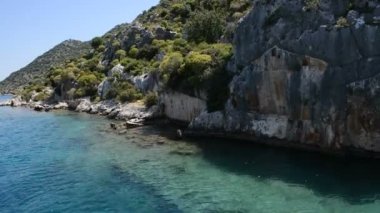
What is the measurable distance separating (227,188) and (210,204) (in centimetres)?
344

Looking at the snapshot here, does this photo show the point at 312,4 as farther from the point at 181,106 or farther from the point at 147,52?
the point at 147,52

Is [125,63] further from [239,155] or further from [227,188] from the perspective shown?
[227,188]

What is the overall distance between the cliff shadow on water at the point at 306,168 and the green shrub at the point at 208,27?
1468 inches

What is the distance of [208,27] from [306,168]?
4816 cm

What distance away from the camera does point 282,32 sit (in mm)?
42969

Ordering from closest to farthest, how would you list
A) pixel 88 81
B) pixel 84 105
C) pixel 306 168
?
pixel 306 168, pixel 84 105, pixel 88 81

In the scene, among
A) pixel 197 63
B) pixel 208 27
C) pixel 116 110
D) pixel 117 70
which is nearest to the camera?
pixel 197 63

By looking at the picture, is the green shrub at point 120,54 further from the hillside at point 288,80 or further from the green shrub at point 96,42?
the green shrub at point 96,42

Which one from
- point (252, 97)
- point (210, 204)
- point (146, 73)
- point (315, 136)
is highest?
point (146, 73)

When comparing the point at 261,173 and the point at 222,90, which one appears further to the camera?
the point at 222,90

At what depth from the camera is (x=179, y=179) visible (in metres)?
33.8

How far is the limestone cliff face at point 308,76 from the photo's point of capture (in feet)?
118

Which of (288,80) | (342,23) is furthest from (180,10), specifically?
(342,23)

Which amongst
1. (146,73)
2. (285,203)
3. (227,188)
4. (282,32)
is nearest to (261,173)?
(227,188)
